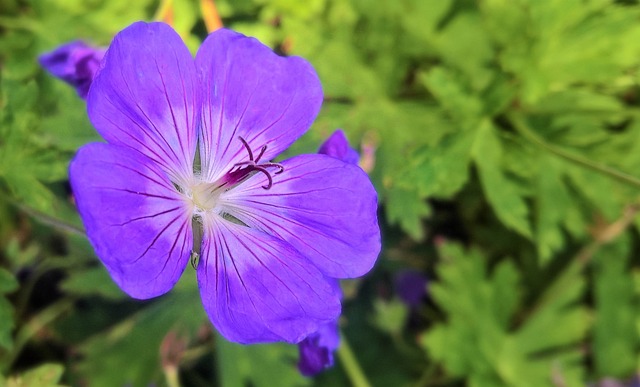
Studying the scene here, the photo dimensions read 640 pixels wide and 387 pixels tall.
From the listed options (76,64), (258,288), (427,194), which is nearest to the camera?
(258,288)

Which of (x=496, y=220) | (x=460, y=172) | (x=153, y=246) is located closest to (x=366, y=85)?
(x=460, y=172)

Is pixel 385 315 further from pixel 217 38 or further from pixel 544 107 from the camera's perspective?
pixel 217 38

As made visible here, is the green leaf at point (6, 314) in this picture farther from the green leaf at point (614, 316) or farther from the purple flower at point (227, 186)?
the green leaf at point (614, 316)

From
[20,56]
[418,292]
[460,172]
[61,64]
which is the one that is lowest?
[418,292]

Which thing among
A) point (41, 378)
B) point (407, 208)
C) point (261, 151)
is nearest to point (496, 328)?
point (407, 208)

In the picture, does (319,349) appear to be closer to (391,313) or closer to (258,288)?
(258,288)

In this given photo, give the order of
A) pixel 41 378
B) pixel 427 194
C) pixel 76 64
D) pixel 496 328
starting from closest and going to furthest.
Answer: pixel 41 378 → pixel 76 64 → pixel 427 194 → pixel 496 328

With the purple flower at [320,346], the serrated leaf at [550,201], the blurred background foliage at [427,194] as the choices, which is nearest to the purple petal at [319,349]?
the purple flower at [320,346]

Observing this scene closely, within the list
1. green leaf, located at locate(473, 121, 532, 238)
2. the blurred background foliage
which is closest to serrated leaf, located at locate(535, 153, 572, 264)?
the blurred background foliage
